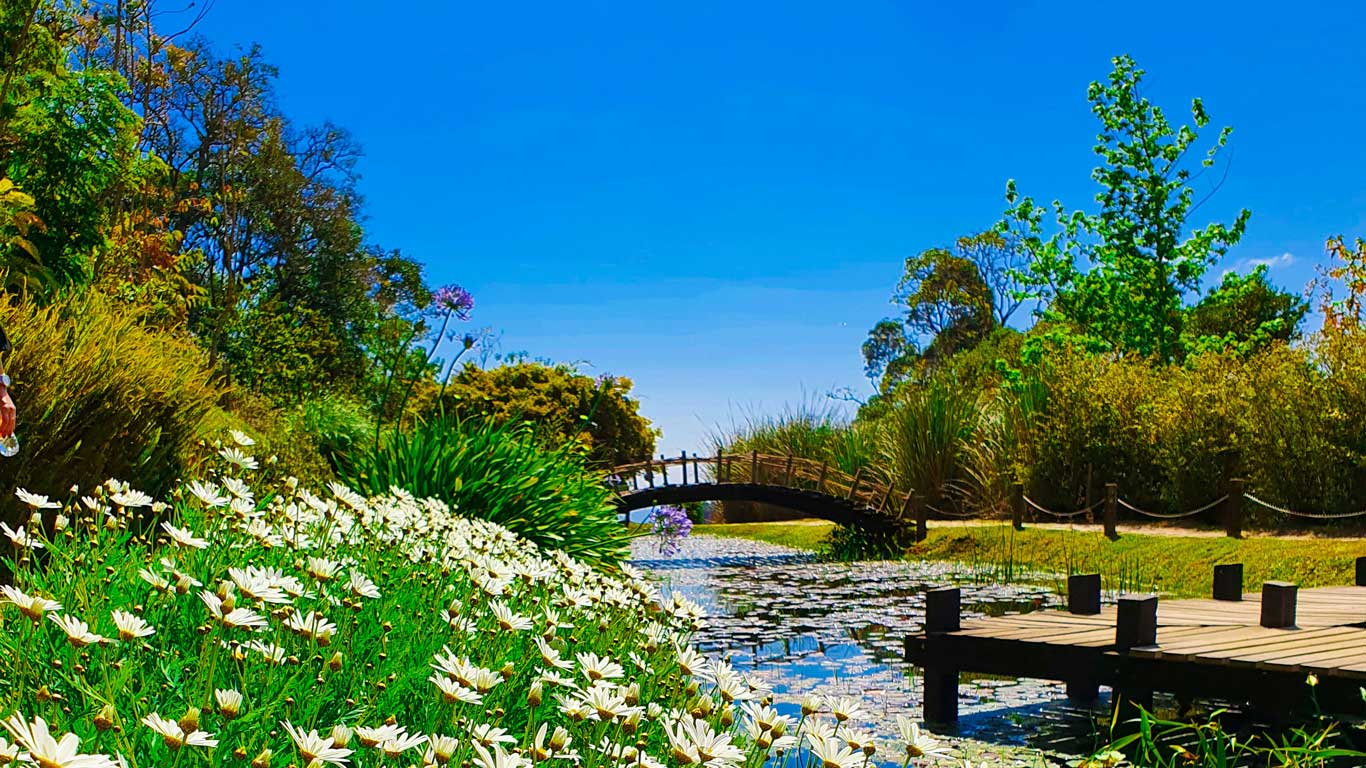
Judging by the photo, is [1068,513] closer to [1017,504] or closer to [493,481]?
[1017,504]

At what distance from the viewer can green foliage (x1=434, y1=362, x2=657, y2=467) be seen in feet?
71.4

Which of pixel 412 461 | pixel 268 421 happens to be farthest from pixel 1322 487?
pixel 268 421

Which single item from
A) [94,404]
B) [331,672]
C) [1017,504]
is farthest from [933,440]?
[331,672]

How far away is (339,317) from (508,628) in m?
26.1

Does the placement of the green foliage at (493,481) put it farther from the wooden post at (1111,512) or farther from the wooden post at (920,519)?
the wooden post at (920,519)

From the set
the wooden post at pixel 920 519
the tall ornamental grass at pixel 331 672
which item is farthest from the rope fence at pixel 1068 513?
the tall ornamental grass at pixel 331 672

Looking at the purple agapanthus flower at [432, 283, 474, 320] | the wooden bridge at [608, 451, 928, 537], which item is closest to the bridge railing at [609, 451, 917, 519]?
the wooden bridge at [608, 451, 928, 537]

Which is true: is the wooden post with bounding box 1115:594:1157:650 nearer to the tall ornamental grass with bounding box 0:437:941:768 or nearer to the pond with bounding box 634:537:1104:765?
the pond with bounding box 634:537:1104:765

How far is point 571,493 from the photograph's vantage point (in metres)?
10.2

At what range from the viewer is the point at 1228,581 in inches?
332

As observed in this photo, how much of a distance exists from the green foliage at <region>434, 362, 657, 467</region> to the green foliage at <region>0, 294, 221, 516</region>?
13731 mm

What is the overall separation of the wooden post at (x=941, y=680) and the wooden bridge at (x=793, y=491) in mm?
11235

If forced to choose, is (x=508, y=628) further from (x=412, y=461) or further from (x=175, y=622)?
(x=412, y=461)

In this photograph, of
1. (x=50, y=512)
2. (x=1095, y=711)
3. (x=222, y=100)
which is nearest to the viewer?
(x=50, y=512)
